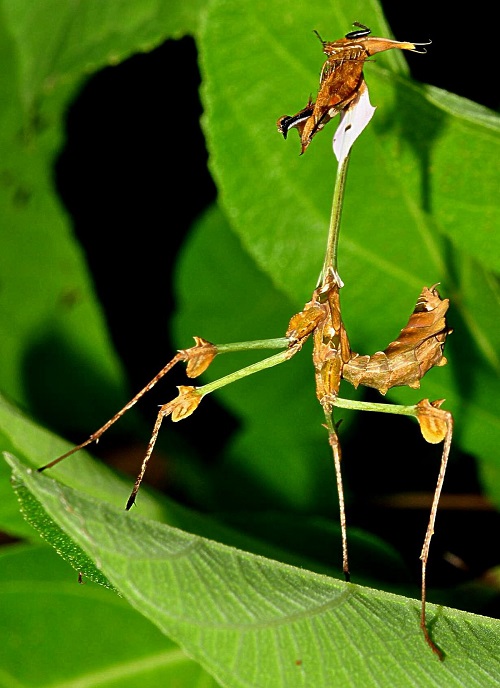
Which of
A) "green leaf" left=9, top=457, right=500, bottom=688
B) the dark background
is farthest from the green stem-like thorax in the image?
the dark background

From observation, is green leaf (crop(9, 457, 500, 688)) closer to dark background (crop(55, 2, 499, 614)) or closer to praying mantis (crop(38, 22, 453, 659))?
praying mantis (crop(38, 22, 453, 659))

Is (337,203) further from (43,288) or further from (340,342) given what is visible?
(43,288)

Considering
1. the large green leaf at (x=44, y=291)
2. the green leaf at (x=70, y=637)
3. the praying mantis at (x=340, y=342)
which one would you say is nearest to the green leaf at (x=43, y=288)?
the large green leaf at (x=44, y=291)

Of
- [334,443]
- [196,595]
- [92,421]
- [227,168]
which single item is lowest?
[92,421]

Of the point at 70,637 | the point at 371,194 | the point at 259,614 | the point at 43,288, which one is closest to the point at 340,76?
the point at 371,194

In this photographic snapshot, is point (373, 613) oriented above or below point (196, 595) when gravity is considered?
below

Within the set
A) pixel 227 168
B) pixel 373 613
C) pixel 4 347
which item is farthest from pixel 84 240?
pixel 373 613

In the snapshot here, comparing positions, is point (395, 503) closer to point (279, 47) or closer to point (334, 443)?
point (334, 443)

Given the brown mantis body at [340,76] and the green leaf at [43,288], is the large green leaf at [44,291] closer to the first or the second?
the green leaf at [43,288]
